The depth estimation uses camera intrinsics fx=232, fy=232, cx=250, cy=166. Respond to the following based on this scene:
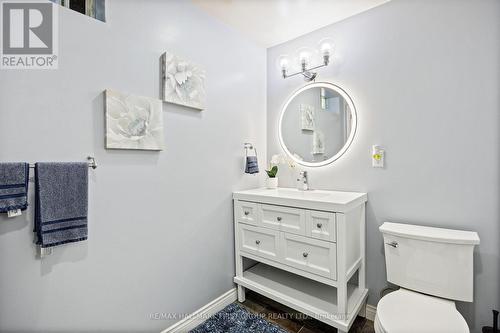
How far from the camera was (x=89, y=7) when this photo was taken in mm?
1206

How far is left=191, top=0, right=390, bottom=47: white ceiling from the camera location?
67.8 inches

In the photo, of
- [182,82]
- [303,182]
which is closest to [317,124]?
[303,182]

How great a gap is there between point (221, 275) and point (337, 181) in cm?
125

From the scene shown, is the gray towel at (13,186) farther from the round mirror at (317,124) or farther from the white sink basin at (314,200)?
the round mirror at (317,124)

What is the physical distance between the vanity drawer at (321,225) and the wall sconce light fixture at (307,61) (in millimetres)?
1239

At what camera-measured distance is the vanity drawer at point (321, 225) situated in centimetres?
145

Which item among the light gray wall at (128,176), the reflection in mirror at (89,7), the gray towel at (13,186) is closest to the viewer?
the gray towel at (13,186)

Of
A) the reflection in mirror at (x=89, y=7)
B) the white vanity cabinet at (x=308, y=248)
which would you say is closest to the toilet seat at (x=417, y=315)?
the white vanity cabinet at (x=308, y=248)

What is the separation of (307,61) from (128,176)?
171cm

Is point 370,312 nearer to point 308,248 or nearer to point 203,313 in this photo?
point 308,248

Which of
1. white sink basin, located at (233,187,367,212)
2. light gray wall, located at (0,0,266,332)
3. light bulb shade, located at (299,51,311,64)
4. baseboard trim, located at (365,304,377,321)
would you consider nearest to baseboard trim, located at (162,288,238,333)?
light gray wall, located at (0,0,266,332)

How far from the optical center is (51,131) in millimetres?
1081

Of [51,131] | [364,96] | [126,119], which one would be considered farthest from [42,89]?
[364,96]

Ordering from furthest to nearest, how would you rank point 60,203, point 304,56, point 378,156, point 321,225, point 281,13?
point 304,56
point 281,13
point 378,156
point 321,225
point 60,203
